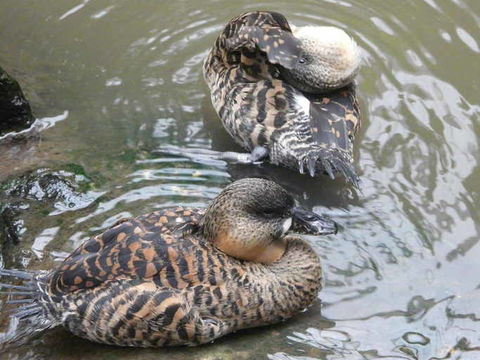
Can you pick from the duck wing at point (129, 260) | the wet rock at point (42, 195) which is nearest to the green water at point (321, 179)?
the wet rock at point (42, 195)

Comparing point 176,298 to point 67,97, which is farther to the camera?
point 67,97

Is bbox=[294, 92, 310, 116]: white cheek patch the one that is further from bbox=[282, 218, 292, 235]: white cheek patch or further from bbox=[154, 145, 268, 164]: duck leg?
bbox=[282, 218, 292, 235]: white cheek patch

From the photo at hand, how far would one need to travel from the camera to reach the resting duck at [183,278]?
401 centimetres

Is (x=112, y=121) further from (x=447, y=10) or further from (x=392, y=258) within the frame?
(x=447, y=10)

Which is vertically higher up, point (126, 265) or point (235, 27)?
point (235, 27)

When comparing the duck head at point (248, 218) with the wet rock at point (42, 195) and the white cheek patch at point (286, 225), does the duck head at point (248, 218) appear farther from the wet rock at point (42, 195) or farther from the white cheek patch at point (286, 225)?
the wet rock at point (42, 195)

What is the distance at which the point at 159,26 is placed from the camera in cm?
725

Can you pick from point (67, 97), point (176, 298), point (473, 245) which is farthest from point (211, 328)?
point (67, 97)

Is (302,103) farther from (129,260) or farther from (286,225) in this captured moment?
(129,260)

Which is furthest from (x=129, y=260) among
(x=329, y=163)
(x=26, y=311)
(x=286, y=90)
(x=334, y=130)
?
(x=286, y=90)

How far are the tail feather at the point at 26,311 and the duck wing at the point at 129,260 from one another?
0.11 m

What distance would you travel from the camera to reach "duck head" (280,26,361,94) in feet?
19.1

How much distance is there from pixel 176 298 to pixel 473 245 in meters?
2.11

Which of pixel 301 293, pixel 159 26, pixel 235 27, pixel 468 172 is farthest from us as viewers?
pixel 159 26
